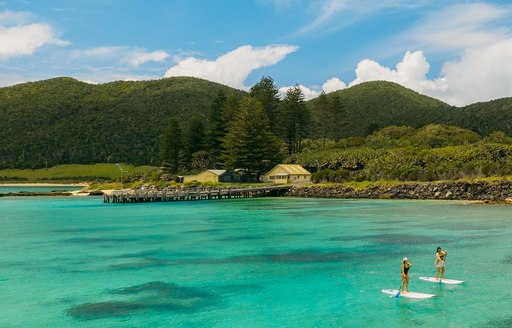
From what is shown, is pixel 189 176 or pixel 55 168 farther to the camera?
pixel 55 168

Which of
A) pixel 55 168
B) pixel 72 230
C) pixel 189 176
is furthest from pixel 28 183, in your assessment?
pixel 72 230

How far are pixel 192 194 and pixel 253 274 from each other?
73385 mm

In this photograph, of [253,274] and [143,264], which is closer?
[253,274]

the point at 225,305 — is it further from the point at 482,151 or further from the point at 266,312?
the point at 482,151

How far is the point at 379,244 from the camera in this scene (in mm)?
37344

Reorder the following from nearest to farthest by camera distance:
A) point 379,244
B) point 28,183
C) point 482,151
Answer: point 379,244 → point 482,151 → point 28,183

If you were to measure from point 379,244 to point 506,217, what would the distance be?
22.3 metres

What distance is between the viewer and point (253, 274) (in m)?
27.9

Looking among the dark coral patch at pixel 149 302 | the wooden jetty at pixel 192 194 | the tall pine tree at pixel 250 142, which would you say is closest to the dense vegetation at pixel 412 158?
the tall pine tree at pixel 250 142

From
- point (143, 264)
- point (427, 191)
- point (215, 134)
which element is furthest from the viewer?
point (215, 134)

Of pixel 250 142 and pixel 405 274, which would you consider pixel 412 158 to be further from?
pixel 405 274

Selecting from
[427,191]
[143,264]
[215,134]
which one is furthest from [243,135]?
[143,264]

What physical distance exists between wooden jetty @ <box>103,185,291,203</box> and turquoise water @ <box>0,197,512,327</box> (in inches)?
1752

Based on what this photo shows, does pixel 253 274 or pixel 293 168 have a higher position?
pixel 293 168
